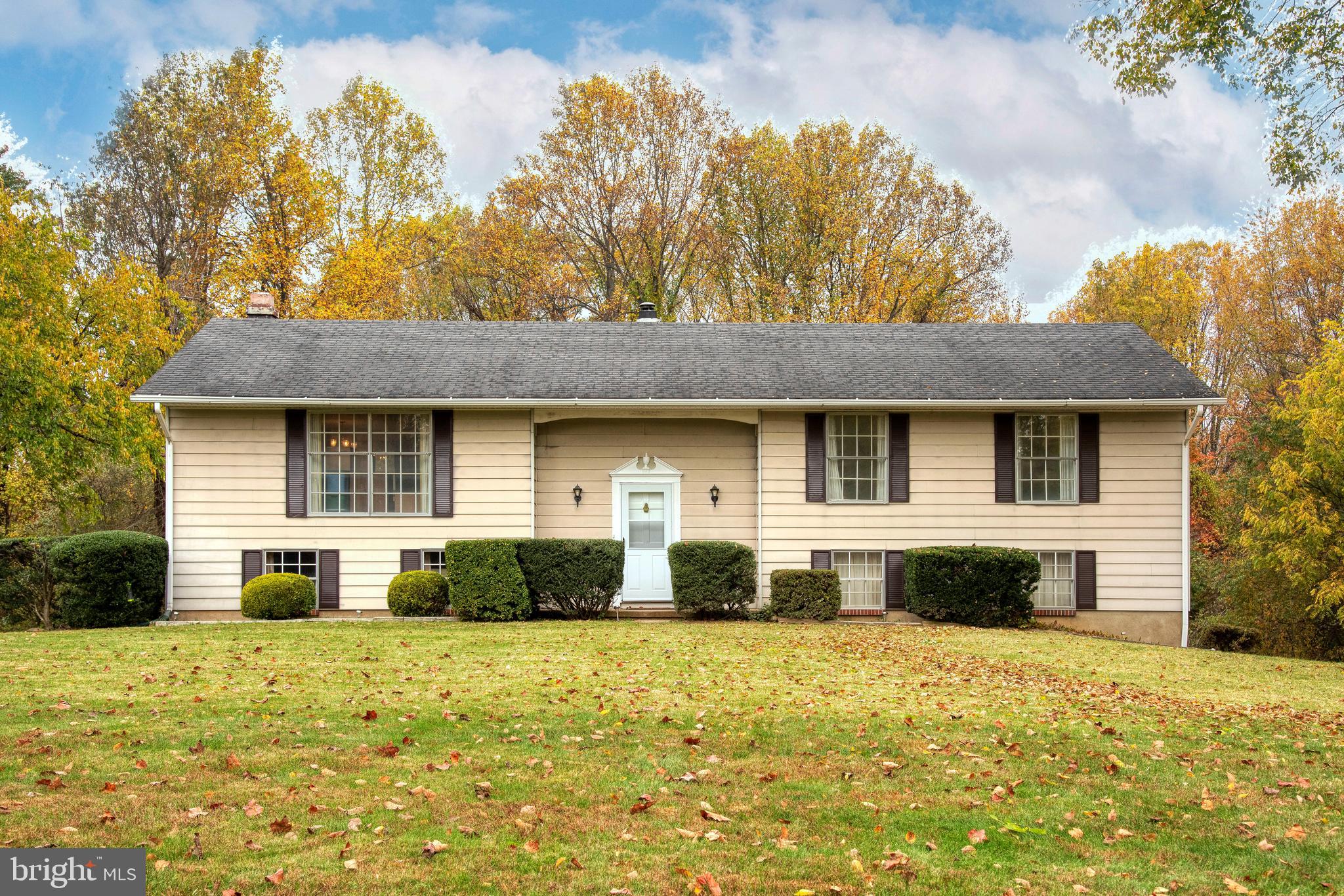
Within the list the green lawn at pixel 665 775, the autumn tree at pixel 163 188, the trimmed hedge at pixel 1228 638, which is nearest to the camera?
the green lawn at pixel 665 775

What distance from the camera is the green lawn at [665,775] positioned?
14.0 ft

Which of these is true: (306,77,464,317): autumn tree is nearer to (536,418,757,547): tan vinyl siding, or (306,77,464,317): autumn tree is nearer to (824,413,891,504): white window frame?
(536,418,757,547): tan vinyl siding

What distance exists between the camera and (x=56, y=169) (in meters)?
24.2

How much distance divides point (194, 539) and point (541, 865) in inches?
500

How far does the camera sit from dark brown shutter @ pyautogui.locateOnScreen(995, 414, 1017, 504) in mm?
15578

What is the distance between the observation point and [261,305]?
18.1m

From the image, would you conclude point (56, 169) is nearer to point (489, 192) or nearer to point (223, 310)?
point (223, 310)

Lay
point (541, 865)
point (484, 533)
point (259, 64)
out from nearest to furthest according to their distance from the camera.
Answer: point (541, 865), point (484, 533), point (259, 64)

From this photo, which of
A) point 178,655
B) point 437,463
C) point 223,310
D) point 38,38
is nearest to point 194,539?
point 437,463

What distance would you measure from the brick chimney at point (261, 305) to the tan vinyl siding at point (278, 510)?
3581mm

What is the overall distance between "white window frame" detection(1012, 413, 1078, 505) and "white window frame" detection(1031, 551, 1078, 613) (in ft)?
2.60

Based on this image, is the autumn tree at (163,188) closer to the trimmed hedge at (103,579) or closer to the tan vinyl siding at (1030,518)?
the trimmed hedge at (103,579)

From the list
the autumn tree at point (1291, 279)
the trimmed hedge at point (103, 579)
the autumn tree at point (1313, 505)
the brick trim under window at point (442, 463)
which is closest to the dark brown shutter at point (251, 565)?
the trimmed hedge at point (103, 579)

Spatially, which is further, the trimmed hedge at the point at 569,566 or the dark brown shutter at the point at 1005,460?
the dark brown shutter at the point at 1005,460
